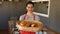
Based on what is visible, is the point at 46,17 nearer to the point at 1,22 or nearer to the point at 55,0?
the point at 55,0

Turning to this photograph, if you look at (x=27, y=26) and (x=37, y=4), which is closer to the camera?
(x=27, y=26)

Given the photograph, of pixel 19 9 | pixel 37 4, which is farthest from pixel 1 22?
pixel 37 4

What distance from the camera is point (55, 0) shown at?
2.89 m

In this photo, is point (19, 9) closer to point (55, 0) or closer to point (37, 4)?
point (37, 4)

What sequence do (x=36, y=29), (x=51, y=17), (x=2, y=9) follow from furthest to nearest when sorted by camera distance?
(x=2, y=9) → (x=51, y=17) → (x=36, y=29)

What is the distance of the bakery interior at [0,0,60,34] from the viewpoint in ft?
9.37

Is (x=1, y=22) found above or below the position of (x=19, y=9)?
below

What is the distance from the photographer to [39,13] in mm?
3678

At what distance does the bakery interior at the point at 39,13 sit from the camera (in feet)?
9.37

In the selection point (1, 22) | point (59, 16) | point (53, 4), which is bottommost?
point (1, 22)

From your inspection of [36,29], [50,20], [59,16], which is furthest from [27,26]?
[50,20]

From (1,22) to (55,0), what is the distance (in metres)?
2.69

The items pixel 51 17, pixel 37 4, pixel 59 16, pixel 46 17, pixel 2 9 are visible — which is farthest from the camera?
pixel 2 9

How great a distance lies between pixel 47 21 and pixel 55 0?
0.59 meters
